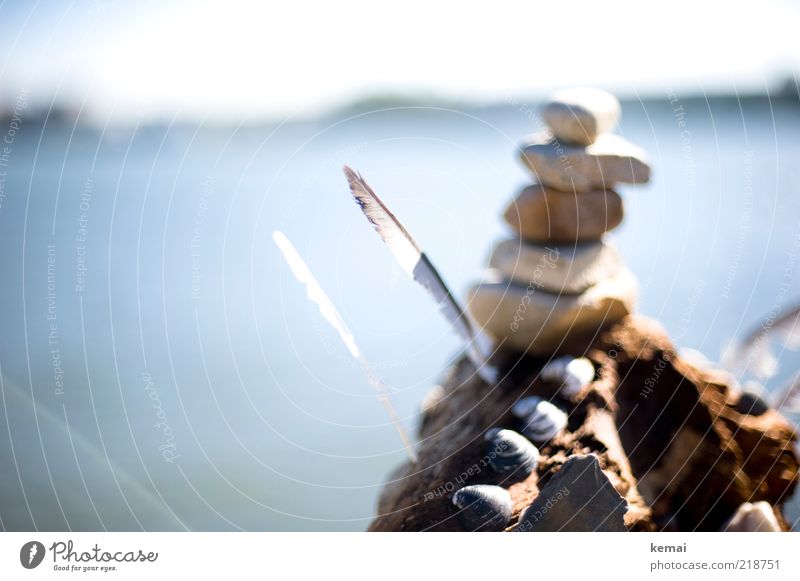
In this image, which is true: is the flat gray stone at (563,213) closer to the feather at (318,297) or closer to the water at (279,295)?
the water at (279,295)

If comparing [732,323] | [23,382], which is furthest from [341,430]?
[732,323]

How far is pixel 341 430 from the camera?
3.21 meters

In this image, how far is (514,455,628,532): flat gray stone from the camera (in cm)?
207

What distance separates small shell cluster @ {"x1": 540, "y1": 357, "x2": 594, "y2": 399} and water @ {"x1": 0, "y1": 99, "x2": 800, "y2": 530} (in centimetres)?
46

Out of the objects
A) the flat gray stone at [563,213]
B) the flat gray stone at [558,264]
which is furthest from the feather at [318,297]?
the flat gray stone at [563,213]

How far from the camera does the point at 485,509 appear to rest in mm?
2094

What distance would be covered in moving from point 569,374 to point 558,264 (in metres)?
0.36

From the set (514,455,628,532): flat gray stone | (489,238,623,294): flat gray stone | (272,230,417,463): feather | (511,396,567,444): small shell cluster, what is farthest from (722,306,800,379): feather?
(272,230,417,463): feather

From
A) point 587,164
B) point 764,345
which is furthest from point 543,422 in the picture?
point 764,345

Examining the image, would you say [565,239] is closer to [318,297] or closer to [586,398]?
[586,398]

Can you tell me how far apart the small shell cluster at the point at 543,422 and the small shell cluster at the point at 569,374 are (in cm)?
9

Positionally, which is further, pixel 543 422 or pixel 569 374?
pixel 569 374
